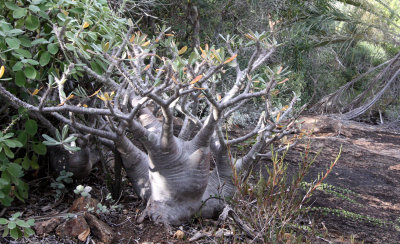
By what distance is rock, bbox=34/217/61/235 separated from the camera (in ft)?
7.79

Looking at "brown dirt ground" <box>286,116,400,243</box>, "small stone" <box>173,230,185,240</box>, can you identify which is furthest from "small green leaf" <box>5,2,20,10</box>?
"brown dirt ground" <box>286,116,400,243</box>

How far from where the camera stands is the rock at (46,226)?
2.38 metres

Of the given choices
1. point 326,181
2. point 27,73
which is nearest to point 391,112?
point 326,181

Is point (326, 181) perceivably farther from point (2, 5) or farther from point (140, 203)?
point (2, 5)

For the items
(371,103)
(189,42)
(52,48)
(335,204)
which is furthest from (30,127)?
(371,103)

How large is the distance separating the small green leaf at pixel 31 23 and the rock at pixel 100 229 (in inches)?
45.3

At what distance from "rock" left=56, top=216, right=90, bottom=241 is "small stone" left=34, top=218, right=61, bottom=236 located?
0.13 feet

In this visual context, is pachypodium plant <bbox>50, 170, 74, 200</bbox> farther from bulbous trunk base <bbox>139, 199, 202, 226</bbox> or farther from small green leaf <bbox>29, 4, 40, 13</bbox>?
small green leaf <bbox>29, 4, 40, 13</bbox>

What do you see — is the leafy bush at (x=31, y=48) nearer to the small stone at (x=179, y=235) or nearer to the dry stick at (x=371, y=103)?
the small stone at (x=179, y=235)

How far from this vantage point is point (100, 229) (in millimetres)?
2383

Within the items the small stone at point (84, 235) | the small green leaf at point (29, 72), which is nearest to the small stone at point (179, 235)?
the small stone at point (84, 235)

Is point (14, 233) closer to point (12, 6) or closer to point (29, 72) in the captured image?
point (29, 72)

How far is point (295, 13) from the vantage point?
288 inches

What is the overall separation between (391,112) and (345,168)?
7985mm
